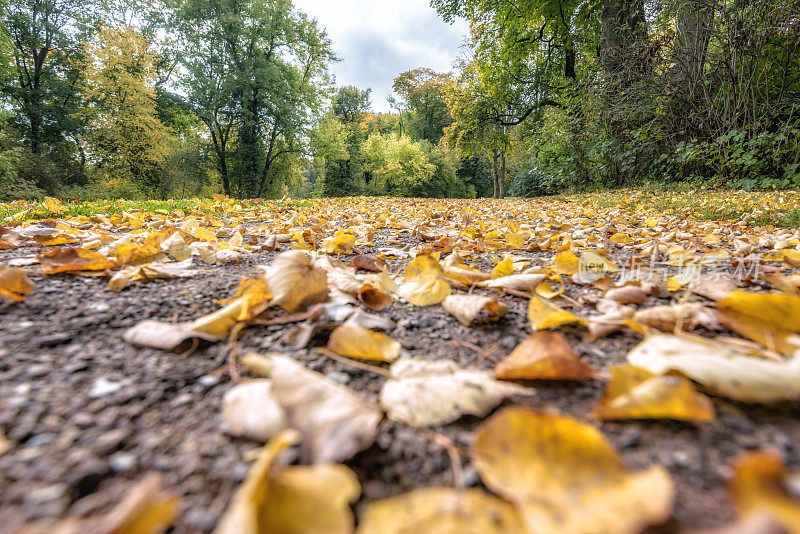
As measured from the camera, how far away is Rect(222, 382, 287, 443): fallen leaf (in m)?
0.46

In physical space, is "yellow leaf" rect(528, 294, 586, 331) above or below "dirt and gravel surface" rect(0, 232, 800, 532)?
above

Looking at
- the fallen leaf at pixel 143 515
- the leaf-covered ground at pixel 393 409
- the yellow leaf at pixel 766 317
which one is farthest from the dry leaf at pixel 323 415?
the yellow leaf at pixel 766 317

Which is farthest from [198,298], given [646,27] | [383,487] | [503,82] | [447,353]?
[503,82]

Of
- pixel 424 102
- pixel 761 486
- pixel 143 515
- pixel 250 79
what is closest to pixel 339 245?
pixel 143 515

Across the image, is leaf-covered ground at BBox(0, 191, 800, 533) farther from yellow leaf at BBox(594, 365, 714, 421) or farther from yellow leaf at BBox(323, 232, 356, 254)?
yellow leaf at BBox(323, 232, 356, 254)

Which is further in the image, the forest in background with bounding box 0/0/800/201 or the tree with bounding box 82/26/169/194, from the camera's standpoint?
the tree with bounding box 82/26/169/194

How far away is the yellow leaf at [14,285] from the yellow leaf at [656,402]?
4.34ft

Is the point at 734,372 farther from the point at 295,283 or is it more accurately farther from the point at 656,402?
the point at 295,283

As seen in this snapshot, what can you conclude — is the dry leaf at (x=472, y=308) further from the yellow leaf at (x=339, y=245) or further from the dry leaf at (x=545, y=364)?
the yellow leaf at (x=339, y=245)

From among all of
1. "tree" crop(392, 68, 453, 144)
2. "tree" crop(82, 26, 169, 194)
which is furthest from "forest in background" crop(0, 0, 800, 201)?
"tree" crop(392, 68, 453, 144)

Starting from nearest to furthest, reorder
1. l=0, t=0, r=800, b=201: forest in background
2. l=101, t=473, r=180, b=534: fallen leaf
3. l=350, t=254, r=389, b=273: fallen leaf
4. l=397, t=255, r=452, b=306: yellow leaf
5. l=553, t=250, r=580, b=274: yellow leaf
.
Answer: l=101, t=473, r=180, b=534: fallen leaf
l=397, t=255, r=452, b=306: yellow leaf
l=553, t=250, r=580, b=274: yellow leaf
l=350, t=254, r=389, b=273: fallen leaf
l=0, t=0, r=800, b=201: forest in background

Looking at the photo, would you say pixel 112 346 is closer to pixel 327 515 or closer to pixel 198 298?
pixel 198 298

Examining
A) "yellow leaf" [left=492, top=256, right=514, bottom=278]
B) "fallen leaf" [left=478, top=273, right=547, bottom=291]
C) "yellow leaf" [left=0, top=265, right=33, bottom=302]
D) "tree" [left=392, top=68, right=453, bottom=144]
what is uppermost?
"tree" [left=392, top=68, right=453, bottom=144]

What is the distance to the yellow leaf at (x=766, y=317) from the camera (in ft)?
1.94
